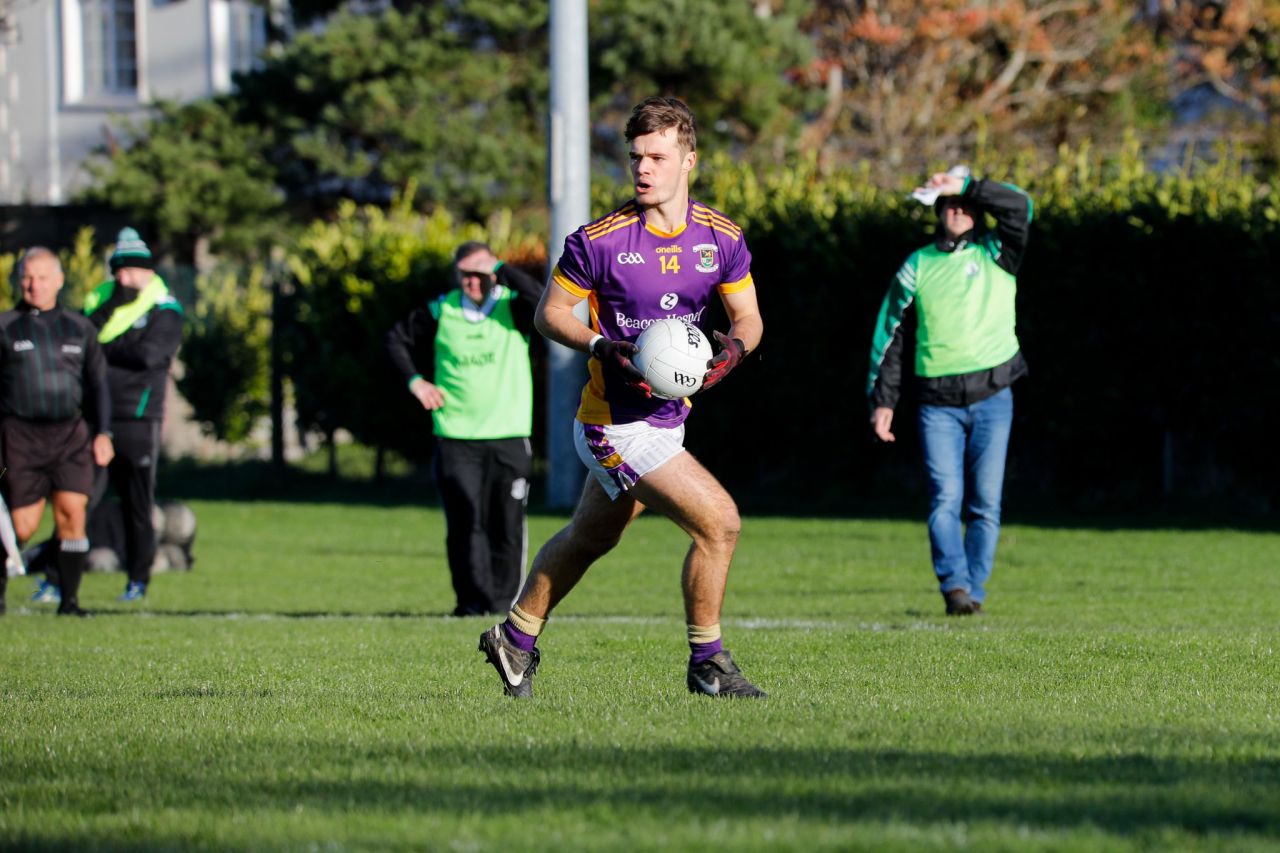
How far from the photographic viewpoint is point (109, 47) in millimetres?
38156

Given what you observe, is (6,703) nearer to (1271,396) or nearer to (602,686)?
(602,686)

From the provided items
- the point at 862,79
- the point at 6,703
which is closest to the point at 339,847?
the point at 6,703

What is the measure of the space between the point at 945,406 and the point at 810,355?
8404 mm

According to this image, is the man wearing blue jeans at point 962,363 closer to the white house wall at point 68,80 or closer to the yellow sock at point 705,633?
the yellow sock at point 705,633

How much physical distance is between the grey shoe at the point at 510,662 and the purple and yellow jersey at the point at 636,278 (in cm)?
86

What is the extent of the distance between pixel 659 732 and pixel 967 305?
5.34 m

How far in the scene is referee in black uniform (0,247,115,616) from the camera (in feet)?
37.6

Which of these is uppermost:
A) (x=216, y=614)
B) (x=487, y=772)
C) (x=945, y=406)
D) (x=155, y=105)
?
(x=155, y=105)

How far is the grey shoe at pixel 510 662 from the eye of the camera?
266 inches

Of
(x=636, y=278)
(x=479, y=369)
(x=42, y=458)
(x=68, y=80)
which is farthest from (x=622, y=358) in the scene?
(x=68, y=80)

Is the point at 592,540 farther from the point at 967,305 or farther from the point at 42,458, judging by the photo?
the point at 42,458

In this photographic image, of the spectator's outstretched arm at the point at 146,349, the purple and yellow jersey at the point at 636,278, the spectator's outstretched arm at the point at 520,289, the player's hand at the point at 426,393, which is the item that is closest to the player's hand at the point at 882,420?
the spectator's outstretched arm at the point at 520,289

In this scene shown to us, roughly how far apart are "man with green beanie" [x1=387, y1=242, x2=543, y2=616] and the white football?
207 inches

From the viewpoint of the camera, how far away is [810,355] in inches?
743
